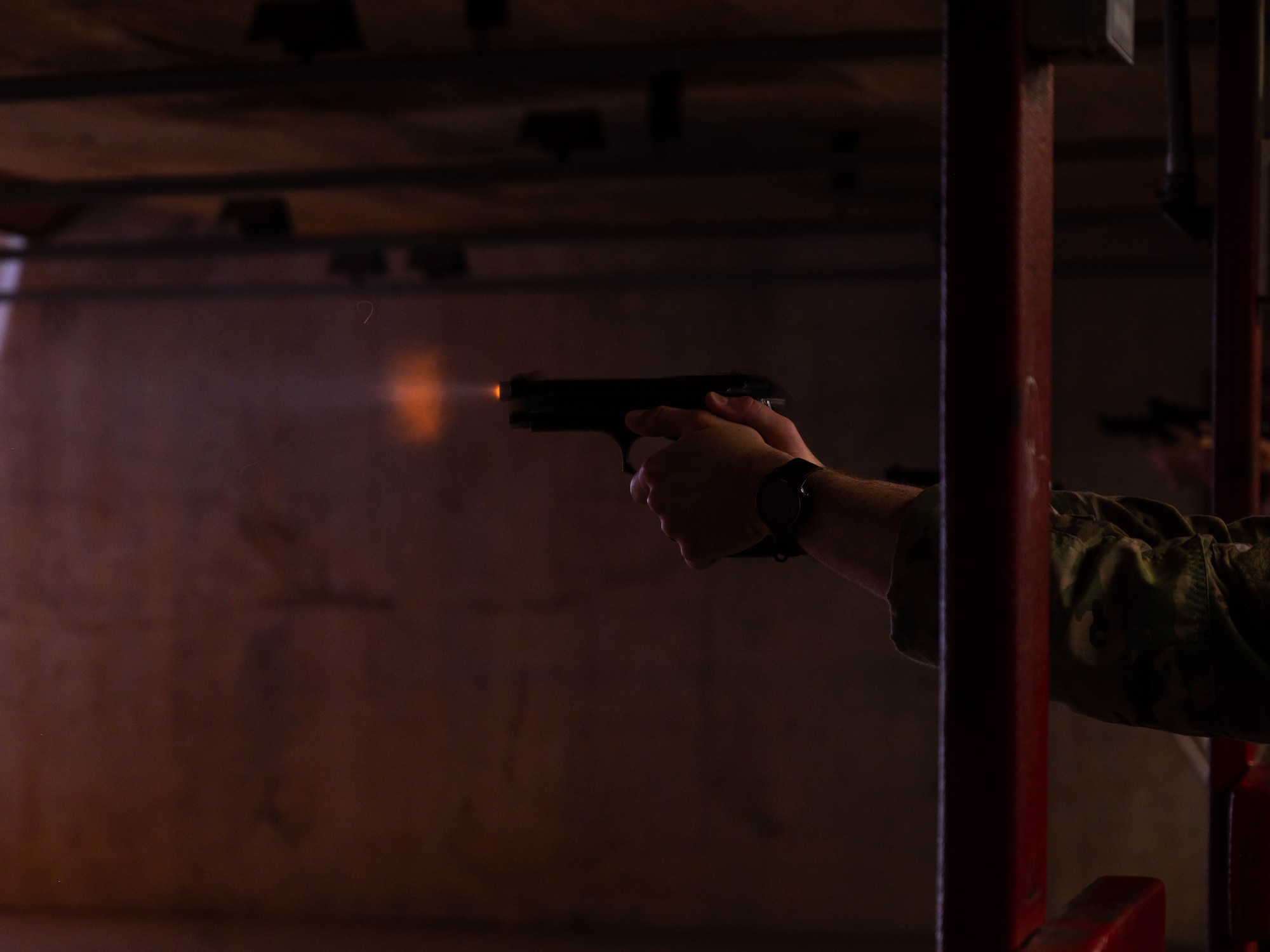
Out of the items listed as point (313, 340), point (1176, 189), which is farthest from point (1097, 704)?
point (313, 340)

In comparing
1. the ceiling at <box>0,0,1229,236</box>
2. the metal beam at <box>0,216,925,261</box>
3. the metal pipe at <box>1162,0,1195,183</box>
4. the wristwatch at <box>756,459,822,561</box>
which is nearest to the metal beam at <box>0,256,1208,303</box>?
the metal beam at <box>0,216,925,261</box>

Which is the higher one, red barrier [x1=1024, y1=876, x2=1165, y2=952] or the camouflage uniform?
the camouflage uniform

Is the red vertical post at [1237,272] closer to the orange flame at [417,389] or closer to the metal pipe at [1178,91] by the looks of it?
the metal pipe at [1178,91]

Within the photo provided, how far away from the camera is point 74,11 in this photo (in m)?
2.62

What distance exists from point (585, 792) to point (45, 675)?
105 inches

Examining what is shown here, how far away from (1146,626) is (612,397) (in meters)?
0.66

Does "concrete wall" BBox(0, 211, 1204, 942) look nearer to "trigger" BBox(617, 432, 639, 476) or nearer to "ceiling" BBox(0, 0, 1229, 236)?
"ceiling" BBox(0, 0, 1229, 236)

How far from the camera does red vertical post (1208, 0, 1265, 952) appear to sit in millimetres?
1422

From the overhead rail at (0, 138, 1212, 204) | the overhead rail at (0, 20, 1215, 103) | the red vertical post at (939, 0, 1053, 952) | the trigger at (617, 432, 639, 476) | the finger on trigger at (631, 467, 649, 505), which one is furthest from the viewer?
the overhead rail at (0, 138, 1212, 204)

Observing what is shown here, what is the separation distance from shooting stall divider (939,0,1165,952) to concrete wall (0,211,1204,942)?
4.80 m

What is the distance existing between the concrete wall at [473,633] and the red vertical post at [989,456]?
189 inches

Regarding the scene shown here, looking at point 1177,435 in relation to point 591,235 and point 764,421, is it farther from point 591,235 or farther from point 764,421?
point 764,421


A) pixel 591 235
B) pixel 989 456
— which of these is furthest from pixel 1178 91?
pixel 591 235

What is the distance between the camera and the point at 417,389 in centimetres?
567
